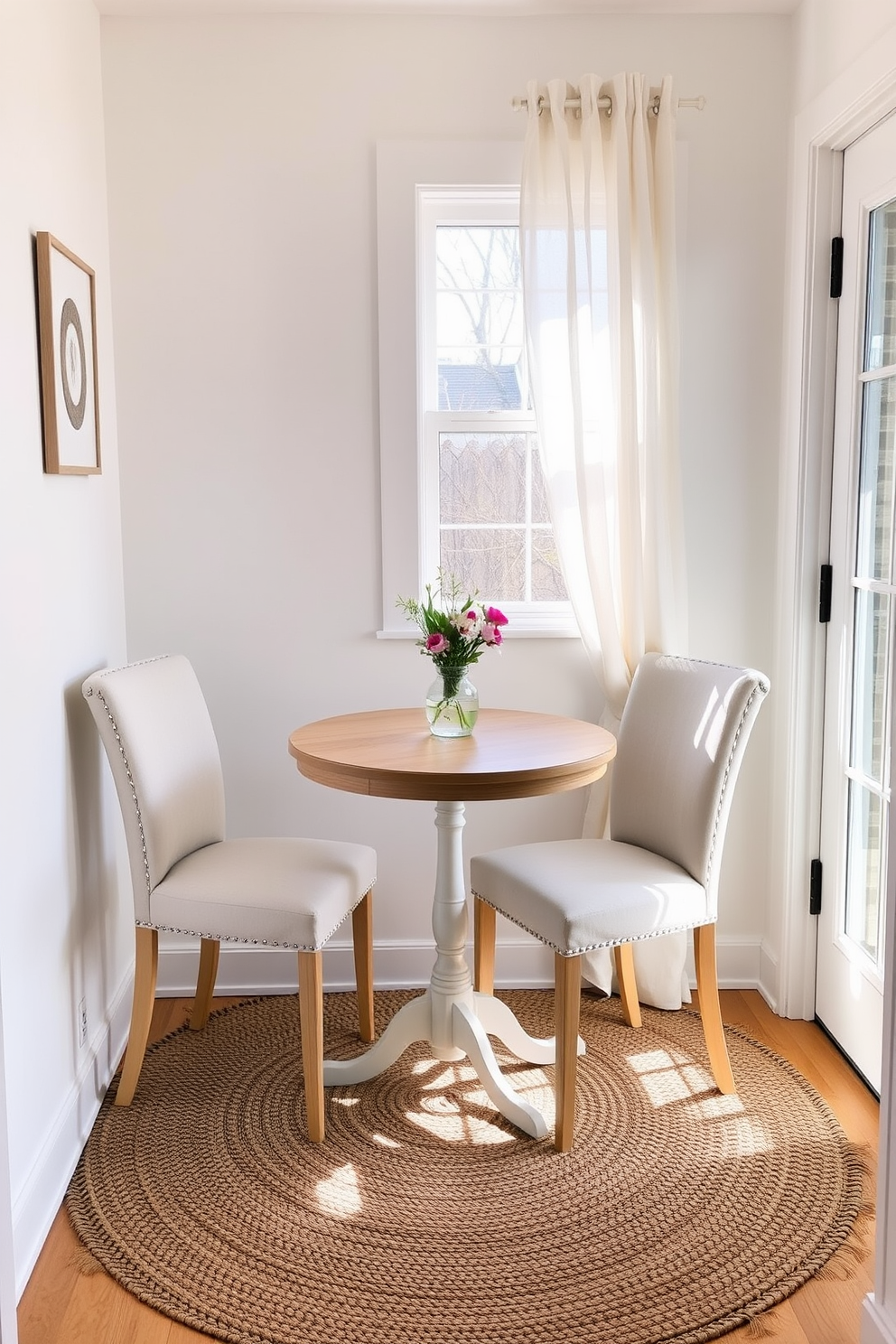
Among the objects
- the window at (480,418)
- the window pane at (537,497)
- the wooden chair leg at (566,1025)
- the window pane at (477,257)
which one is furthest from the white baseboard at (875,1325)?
the window pane at (477,257)

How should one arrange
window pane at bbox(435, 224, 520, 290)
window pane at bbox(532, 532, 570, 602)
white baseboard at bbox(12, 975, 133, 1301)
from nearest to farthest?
white baseboard at bbox(12, 975, 133, 1301) < window pane at bbox(435, 224, 520, 290) < window pane at bbox(532, 532, 570, 602)

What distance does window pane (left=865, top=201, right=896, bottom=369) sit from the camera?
2535 millimetres

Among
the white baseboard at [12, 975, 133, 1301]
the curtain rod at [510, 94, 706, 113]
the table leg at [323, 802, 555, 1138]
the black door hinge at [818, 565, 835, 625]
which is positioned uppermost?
the curtain rod at [510, 94, 706, 113]

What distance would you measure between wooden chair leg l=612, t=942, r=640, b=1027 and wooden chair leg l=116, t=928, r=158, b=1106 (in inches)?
46.2

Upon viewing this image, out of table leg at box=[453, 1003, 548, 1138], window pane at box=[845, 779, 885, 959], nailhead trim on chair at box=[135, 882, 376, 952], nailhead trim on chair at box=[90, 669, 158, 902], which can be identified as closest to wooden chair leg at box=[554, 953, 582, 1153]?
table leg at box=[453, 1003, 548, 1138]

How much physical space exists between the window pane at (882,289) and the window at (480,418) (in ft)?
2.98

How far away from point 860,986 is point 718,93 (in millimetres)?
2317

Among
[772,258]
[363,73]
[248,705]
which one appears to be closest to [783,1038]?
[248,705]

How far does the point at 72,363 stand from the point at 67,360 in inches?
2.1

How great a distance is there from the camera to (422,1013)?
2.65 metres

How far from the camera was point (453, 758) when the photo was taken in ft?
7.74

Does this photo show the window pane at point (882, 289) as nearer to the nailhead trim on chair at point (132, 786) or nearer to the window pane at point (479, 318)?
the window pane at point (479, 318)

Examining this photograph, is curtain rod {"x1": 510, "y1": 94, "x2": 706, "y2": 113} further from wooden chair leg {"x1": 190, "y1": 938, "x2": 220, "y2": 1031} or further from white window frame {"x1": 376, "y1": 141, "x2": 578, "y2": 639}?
wooden chair leg {"x1": 190, "y1": 938, "x2": 220, "y2": 1031}

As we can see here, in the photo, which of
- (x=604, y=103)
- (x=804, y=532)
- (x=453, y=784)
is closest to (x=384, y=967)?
(x=453, y=784)
